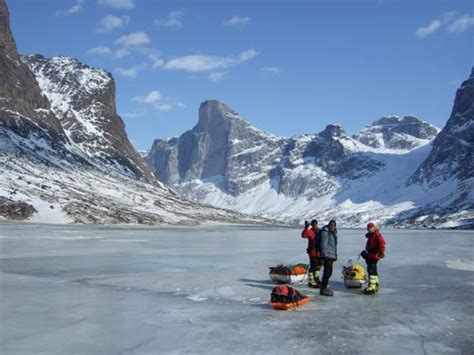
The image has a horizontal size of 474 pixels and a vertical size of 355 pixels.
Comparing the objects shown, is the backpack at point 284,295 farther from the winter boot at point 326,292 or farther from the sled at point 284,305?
the winter boot at point 326,292

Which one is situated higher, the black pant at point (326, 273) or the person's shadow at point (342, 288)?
the black pant at point (326, 273)

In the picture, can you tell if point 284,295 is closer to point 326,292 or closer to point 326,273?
point 326,292

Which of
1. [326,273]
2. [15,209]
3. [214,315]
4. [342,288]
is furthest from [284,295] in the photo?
[15,209]

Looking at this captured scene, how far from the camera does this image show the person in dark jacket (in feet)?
68.4

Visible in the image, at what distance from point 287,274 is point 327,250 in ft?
9.66

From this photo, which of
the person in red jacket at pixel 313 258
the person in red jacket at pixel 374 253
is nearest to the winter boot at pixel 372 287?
the person in red jacket at pixel 374 253

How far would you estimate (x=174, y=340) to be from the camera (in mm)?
13531

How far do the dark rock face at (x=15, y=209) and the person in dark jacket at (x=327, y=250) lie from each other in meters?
101

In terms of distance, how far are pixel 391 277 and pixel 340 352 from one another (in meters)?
15.1

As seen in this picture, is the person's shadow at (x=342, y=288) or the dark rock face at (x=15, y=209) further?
the dark rock face at (x=15, y=209)

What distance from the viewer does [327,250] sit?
2130 cm

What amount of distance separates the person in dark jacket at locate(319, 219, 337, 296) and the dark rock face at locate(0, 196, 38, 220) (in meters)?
101

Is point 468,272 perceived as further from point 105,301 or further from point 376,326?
A: point 105,301

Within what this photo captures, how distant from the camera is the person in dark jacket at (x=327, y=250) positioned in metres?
20.9
